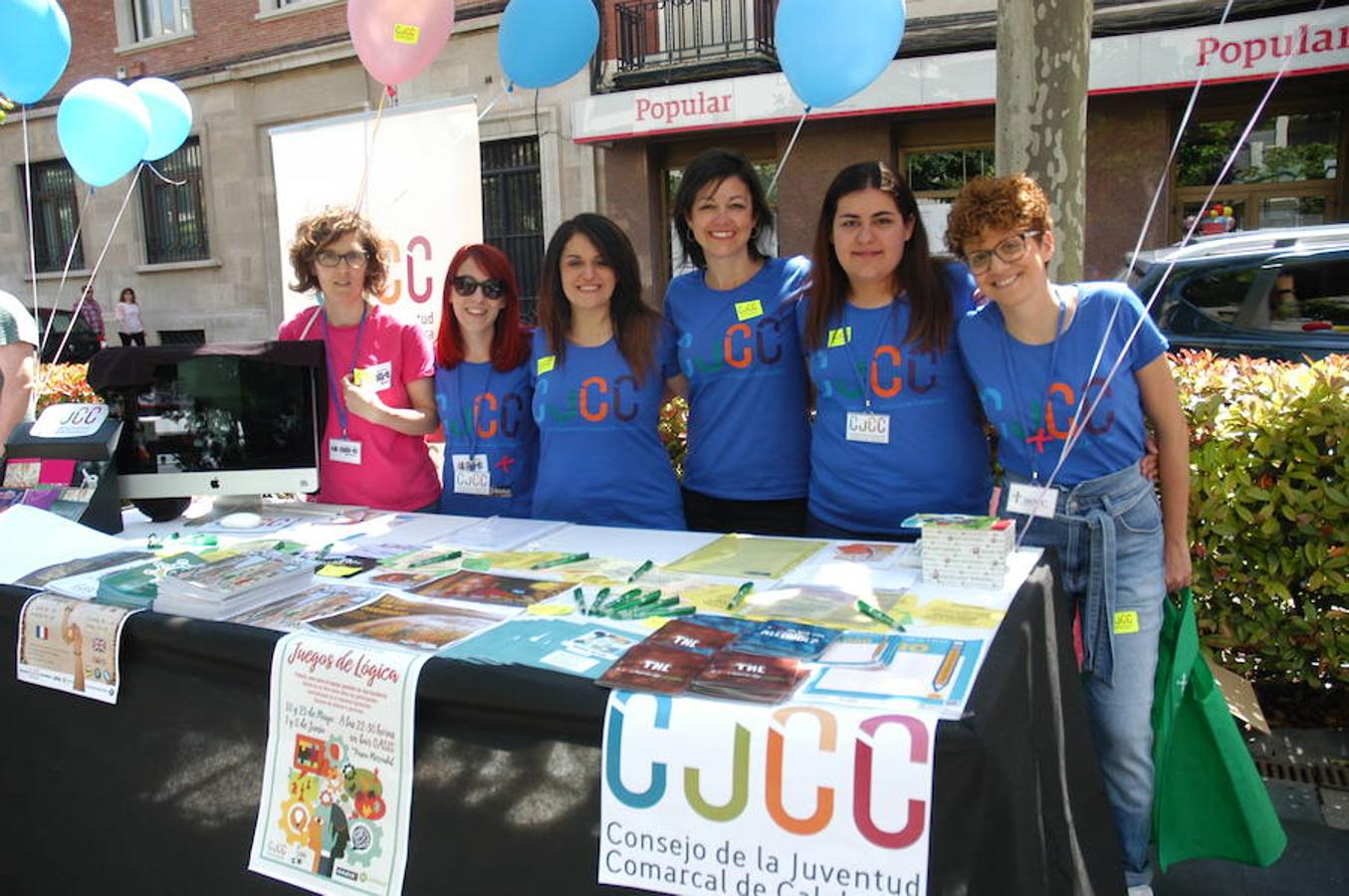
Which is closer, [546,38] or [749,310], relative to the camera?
[749,310]

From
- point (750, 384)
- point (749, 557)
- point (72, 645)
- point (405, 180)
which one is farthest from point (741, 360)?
point (405, 180)

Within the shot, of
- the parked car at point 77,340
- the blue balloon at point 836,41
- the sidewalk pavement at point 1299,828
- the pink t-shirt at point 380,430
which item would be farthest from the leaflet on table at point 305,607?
the parked car at point 77,340

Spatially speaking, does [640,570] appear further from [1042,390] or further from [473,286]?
[473,286]

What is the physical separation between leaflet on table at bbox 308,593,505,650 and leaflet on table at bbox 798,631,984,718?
616mm

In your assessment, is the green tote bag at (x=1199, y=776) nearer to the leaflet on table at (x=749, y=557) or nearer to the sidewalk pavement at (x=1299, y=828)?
the sidewalk pavement at (x=1299, y=828)

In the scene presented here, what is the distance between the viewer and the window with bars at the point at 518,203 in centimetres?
1262

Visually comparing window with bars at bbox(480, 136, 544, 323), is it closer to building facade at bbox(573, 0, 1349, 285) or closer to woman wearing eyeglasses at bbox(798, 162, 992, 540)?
building facade at bbox(573, 0, 1349, 285)

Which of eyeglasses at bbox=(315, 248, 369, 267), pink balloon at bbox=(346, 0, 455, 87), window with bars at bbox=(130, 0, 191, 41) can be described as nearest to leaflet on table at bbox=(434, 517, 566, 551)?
eyeglasses at bbox=(315, 248, 369, 267)

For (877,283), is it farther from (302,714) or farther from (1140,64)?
(1140,64)

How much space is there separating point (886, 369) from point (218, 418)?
1.80 m

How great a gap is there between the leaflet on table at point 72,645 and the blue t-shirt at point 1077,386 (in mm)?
1832

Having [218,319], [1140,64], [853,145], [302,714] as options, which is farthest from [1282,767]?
[218,319]

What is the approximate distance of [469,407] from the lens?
2.72 m

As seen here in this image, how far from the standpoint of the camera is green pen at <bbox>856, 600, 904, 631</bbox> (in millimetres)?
1590
